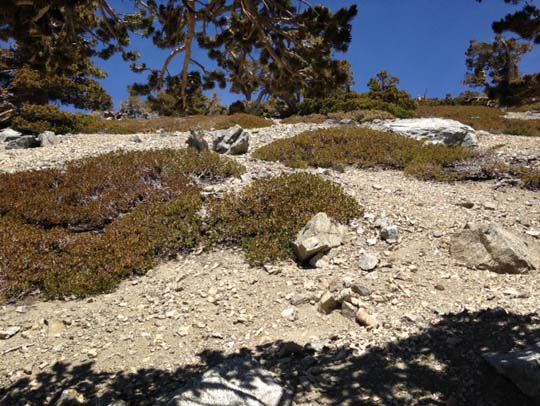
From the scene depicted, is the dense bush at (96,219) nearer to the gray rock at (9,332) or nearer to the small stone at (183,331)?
the gray rock at (9,332)

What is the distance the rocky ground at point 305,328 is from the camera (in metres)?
3.87

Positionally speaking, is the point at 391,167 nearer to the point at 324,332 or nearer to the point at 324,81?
the point at 324,81

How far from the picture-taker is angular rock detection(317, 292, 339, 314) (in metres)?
5.21

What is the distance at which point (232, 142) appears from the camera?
44.0 feet

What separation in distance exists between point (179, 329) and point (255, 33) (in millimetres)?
4934

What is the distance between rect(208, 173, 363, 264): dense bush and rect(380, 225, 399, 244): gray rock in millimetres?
795

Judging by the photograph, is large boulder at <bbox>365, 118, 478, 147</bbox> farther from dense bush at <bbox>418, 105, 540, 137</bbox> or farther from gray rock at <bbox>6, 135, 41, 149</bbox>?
gray rock at <bbox>6, 135, 41, 149</bbox>

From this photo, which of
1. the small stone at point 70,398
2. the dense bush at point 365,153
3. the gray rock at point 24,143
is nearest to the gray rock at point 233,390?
the small stone at point 70,398

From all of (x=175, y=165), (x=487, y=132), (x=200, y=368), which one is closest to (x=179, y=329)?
(x=200, y=368)

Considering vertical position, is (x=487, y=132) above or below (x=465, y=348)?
above

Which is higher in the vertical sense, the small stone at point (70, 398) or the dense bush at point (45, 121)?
the dense bush at point (45, 121)

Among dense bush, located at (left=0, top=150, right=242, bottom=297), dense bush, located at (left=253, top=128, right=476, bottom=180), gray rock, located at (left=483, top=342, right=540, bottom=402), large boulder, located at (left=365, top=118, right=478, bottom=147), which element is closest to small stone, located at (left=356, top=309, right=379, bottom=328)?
gray rock, located at (left=483, top=342, right=540, bottom=402)

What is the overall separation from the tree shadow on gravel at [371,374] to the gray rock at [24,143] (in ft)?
45.1

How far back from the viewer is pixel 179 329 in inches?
201
